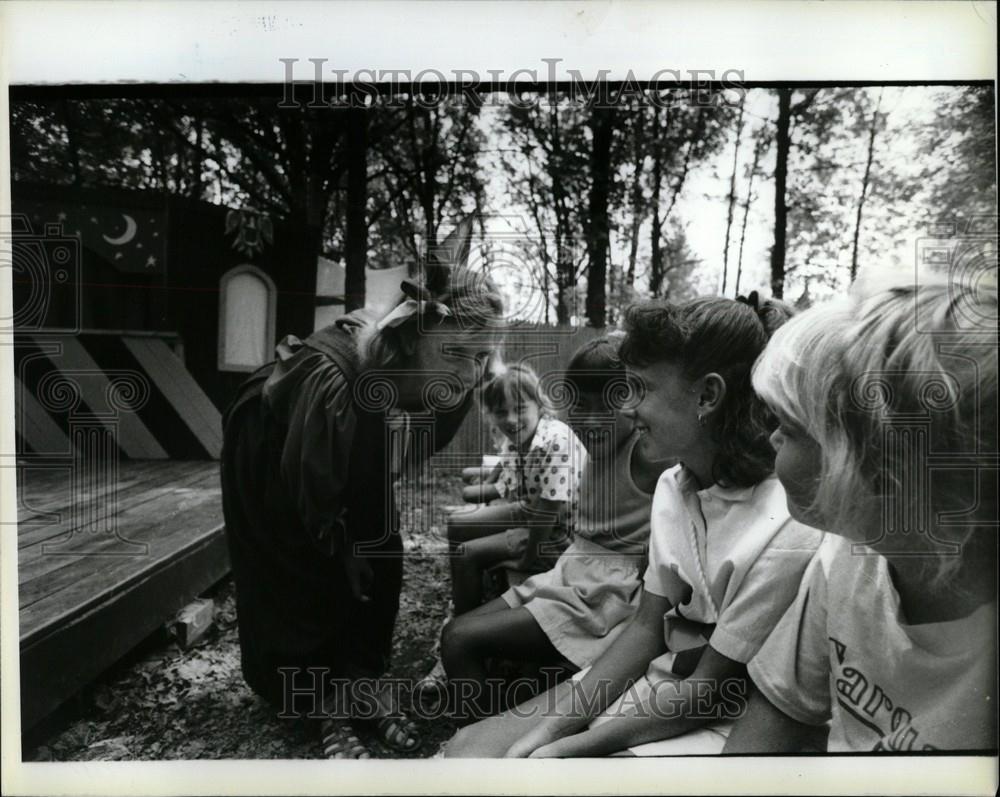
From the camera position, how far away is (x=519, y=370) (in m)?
2.57

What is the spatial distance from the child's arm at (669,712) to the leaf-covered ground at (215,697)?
504mm

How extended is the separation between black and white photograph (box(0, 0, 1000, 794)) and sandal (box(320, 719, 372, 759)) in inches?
0.7

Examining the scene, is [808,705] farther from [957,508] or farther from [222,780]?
[222,780]

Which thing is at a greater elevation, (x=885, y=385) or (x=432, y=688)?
(x=885, y=385)

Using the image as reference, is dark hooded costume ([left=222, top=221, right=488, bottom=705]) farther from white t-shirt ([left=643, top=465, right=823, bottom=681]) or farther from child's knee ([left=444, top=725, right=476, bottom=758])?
white t-shirt ([left=643, top=465, right=823, bottom=681])

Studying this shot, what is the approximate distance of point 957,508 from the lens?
8.61 ft

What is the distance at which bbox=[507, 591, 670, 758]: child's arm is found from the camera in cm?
255

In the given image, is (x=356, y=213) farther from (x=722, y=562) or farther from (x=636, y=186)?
(x=722, y=562)

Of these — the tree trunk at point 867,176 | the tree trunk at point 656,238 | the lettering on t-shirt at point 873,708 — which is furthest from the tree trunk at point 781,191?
the lettering on t-shirt at point 873,708

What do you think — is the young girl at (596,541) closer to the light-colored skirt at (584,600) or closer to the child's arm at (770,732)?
the light-colored skirt at (584,600)

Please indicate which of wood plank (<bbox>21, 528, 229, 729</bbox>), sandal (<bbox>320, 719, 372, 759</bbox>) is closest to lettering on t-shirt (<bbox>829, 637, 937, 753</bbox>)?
sandal (<bbox>320, 719, 372, 759</bbox>)

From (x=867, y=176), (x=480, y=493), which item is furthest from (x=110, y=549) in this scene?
(x=867, y=176)

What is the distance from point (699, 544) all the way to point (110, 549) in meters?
2.09

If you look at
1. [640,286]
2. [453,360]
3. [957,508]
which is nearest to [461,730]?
[453,360]
